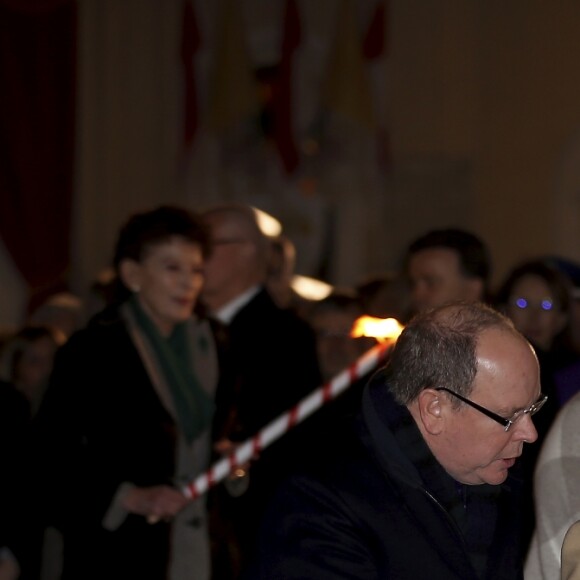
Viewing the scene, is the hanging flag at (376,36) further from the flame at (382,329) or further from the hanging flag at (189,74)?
the flame at (382,329)

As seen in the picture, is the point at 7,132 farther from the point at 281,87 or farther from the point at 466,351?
the point at 466,351

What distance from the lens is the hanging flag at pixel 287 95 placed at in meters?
12.1

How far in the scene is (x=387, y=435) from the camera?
8.36 feet

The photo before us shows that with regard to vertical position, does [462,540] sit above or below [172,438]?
above

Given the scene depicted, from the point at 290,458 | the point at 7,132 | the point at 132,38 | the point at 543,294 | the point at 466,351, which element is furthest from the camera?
the point at 132,38

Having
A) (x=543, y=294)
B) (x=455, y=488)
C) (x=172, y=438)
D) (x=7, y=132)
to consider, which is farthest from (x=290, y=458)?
(x=7, y=132)

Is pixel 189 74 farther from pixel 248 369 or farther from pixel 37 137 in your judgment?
pixel 248 369

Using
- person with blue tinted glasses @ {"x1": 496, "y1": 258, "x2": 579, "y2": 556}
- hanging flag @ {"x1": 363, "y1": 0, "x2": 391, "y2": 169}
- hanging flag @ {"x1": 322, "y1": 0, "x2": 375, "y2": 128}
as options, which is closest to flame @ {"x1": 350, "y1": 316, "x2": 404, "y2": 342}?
person with blue tinted glasses @ {"x1": 496, "y1": 258, "x2": 579, "y2": 556}

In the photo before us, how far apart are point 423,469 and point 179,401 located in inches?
68.3

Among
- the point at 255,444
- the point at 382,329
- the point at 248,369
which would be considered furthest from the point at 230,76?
the point at 382,329

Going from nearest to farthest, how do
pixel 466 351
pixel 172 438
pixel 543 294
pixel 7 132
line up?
pixel 466 351 → pixel 172 438 → pixel 543 294 → pixel 7 132

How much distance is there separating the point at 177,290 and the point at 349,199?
26.2 feet

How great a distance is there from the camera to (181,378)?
13.8ft

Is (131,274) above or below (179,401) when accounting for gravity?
above
